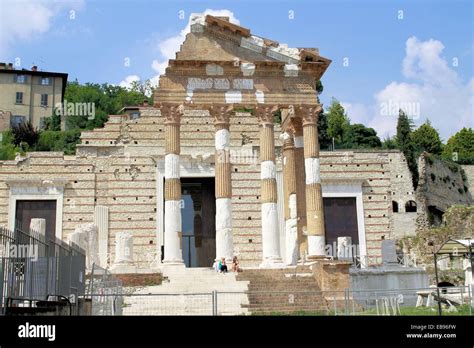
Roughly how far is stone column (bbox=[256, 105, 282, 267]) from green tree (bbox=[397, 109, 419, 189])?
26940 millimetres

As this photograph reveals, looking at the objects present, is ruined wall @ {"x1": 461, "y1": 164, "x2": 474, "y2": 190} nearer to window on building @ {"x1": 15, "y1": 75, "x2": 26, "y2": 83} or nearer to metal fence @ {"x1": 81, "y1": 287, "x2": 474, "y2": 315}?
metal fence @ {"x1": 81, "y1": 287, "x2": 474, "y2": 315}

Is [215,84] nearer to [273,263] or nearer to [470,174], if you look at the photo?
[273,263]

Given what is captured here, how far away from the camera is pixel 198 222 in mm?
34500

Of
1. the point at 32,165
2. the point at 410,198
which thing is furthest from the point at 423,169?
the point at 32,165

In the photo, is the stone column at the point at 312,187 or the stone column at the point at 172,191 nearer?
the stone column at the point at 172,191

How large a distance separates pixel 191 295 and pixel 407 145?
37.0 m

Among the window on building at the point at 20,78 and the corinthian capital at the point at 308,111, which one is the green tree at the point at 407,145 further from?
the window on building at the point at 20,78

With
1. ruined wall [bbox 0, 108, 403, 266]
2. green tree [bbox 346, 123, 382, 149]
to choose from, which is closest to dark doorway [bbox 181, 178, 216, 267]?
ruined wall [bbox 0, 108, 403, 266]

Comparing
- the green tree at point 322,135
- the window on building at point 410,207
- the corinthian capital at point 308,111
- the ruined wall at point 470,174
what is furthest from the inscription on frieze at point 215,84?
the ruined wall at point 470,174

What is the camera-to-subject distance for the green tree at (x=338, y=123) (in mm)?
69312

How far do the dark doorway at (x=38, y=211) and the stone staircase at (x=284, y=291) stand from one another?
42.2 ft

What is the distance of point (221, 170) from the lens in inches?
1086
